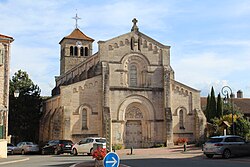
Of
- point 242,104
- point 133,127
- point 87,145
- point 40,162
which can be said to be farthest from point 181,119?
point 242,104

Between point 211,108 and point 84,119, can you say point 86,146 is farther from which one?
point 211,108

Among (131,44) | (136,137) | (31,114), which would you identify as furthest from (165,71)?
(31,114)

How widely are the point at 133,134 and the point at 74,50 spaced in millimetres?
22960

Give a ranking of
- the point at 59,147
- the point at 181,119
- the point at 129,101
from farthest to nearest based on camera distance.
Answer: the point at 181,119, the point at 129,101, the point at 59,147

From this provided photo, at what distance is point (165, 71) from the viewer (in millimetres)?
43219

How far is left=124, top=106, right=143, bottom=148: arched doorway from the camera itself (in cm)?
4259

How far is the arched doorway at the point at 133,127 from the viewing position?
4259cm

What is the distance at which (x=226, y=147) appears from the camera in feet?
84.9

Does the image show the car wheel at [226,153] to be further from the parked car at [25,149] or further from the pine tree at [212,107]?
the pine tree at [212,107]

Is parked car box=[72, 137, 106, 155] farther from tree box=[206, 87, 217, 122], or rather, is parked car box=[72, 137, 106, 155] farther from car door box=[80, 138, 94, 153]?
tree box=[206, 87, 217, 122]

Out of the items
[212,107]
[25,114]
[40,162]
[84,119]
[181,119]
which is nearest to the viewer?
[40,162]

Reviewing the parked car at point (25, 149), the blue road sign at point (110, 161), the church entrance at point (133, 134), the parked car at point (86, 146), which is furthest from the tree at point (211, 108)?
the blue road sign at point (110, 161)

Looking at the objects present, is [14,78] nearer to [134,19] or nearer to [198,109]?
[134,19]

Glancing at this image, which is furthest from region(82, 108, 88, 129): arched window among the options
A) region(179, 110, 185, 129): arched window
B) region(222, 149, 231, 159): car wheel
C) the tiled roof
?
the tiled roof
